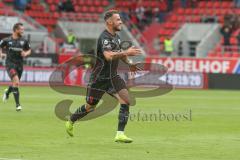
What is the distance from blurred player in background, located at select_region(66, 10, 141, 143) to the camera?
46.1 feet

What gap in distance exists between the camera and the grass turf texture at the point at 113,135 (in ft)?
41.2

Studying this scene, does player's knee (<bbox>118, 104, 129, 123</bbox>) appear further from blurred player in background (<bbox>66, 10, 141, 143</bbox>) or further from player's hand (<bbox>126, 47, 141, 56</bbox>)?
player's hand (<bbox>126, 47, 141, 56</bbox>)

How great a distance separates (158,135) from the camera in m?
16.1

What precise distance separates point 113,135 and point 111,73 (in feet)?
6.25

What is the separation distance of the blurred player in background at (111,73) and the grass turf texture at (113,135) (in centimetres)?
62

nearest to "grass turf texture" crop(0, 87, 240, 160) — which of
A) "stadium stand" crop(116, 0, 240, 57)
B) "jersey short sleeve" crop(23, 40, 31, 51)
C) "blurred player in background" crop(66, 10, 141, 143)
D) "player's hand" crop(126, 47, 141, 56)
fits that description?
"blurred player in background" crop(66, 10, 141, 143)

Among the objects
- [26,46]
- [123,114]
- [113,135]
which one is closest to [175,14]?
[26,46]

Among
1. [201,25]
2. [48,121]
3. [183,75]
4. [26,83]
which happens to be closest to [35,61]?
[26,83]

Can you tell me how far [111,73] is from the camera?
47.5 ft

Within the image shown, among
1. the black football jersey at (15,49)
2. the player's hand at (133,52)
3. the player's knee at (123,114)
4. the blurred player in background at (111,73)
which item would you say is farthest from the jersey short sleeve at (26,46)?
the player's hand at (133,52)

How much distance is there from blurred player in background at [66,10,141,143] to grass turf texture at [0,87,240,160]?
2.02ft

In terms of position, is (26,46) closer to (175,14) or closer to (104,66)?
(104,66)

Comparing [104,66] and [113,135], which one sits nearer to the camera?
[104,66]

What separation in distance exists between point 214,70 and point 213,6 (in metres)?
8.82
